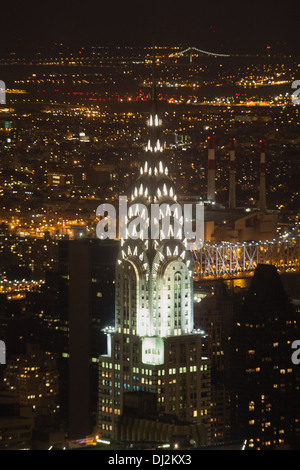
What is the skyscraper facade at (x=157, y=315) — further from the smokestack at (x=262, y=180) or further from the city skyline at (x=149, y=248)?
the smokestack at (x=262, y=180)

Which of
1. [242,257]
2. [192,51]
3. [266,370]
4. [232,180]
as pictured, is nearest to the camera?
[266,370]

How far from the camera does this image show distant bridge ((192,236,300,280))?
1700 inches

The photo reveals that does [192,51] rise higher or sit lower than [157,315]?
higher

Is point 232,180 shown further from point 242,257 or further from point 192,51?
point 192,51

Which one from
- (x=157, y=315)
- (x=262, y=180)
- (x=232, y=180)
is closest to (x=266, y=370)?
(x=157, y=315)

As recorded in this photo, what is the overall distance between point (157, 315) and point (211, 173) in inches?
545

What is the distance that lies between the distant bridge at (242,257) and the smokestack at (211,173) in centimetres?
103

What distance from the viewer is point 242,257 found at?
4569cm

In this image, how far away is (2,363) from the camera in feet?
129

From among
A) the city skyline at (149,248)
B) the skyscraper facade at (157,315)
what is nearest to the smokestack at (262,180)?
the city skyline at (149,248)
